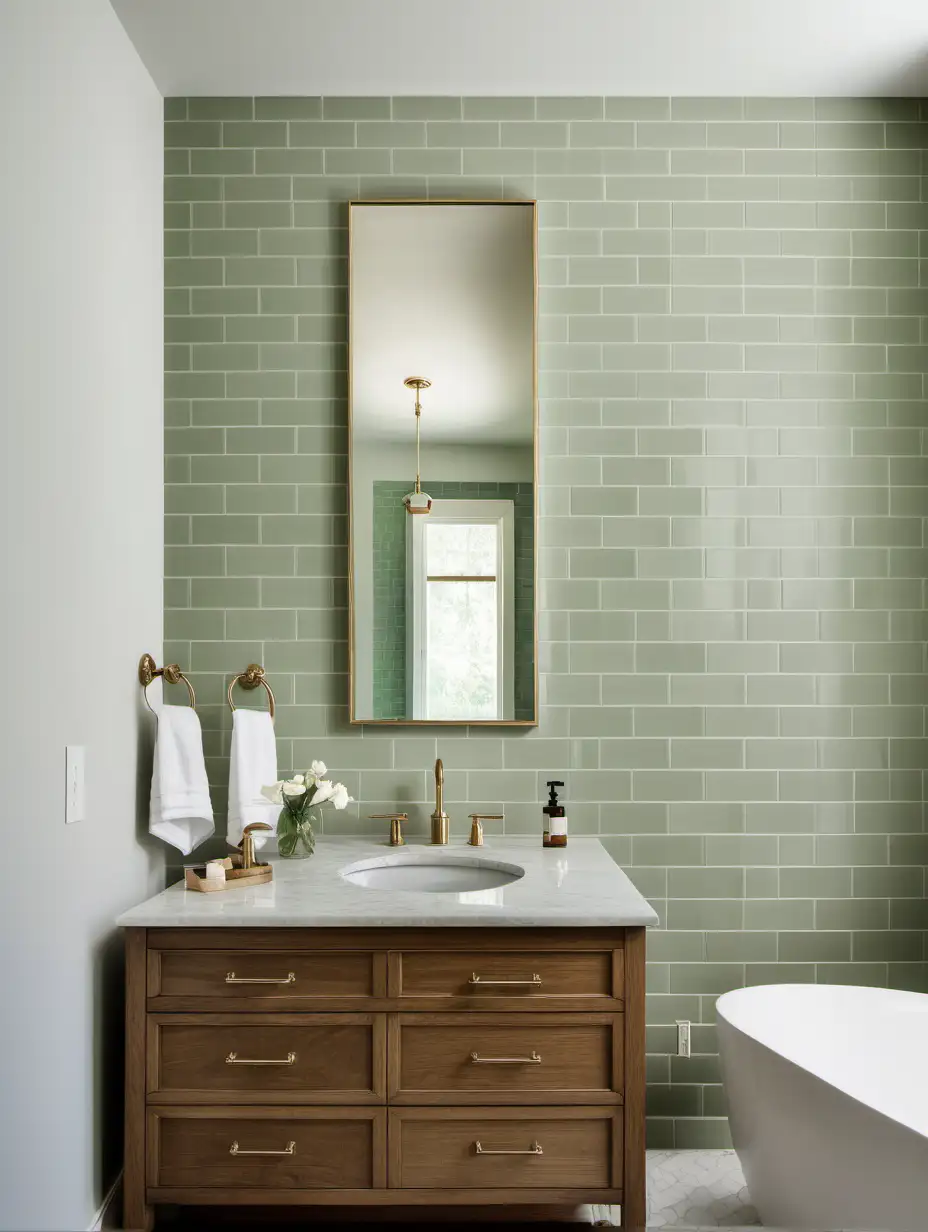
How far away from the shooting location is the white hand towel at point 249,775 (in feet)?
7.92

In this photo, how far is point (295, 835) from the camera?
7.75 feet

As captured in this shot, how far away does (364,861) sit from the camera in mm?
2332

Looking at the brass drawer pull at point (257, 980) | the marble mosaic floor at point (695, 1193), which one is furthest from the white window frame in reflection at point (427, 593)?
the marble mosaic floor at point (695, 1193)

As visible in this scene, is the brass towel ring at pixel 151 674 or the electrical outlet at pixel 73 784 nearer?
the electrical outlet at pixel 73 784

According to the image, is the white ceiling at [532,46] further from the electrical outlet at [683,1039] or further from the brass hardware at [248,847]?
the electrical outlet at [683,1039]

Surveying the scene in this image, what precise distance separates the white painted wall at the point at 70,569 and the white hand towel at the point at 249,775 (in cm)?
23

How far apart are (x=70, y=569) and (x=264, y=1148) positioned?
49.6 inches

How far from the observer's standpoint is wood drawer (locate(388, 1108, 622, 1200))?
1916 mm

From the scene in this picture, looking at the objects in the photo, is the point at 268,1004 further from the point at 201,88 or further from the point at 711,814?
the point at 201,88

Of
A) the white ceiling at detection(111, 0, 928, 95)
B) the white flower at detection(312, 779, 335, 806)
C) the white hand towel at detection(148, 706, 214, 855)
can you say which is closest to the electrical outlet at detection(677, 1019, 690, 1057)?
the white flower at detection(312, 779, 335, 806)

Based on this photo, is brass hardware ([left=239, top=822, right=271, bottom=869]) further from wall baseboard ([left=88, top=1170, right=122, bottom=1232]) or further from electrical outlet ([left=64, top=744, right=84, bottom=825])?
wall baseboard ([left=88, top=1170, right=122, bottom=1232])

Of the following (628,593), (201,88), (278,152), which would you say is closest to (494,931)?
(628,593)

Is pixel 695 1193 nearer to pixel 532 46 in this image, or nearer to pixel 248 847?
pixel 248 847

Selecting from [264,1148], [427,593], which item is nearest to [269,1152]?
[264,1148]
